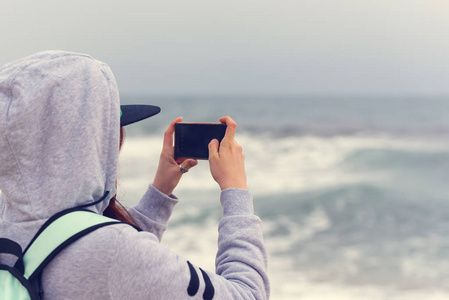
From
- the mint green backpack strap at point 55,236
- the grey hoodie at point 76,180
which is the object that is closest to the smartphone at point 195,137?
the grey hoodie at point 76,180

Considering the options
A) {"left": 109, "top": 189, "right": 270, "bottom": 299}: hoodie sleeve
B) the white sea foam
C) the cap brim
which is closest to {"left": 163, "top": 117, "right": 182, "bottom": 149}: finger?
the cap brim

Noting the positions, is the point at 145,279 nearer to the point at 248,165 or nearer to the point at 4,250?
the point at 4,250

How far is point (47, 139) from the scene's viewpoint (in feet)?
2.76

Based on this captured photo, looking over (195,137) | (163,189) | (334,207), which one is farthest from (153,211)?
(334,207)

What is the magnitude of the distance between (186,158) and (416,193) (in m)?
9.68

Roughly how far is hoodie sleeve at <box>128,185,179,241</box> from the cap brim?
0.98 feet

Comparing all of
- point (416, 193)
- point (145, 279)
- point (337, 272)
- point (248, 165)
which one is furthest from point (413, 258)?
point (145, 279)

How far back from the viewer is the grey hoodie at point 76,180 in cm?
77

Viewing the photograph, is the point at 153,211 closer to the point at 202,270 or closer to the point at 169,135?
the point at 169,135

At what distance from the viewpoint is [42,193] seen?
0.83m

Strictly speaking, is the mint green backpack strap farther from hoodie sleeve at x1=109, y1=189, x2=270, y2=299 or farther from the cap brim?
the cap brim

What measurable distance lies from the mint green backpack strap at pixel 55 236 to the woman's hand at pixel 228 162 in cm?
33

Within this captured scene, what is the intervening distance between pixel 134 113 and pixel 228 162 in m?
0.24

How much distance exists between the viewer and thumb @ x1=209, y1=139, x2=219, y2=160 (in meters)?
1.10
